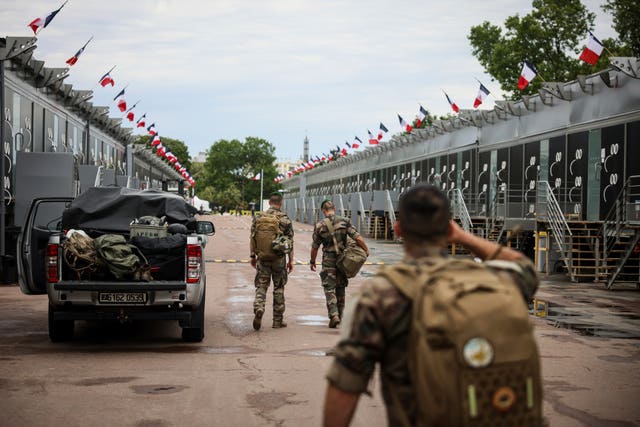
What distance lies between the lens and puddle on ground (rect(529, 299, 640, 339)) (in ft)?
44.0

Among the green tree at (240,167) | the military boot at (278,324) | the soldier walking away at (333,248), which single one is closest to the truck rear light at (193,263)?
the soldier walking away at (333,248)

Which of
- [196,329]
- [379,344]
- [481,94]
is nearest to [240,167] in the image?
[481,94]

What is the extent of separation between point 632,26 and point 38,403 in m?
48.4

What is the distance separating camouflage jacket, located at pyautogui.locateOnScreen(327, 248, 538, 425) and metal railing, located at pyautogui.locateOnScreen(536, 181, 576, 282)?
2146cm

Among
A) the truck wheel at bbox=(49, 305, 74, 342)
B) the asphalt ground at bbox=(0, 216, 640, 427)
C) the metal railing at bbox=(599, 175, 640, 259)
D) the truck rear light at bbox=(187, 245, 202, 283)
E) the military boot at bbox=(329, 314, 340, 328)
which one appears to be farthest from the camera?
the metal railing at bbox=(599, 175, 640, 259)

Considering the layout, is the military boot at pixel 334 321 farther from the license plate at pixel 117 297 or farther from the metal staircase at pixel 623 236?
the metal staircase at pixel 623 236

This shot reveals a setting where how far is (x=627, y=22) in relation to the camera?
50.4 m

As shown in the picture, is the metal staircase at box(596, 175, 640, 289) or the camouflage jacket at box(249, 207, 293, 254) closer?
the camouflage jacket at box(249, 207, 293, 254)

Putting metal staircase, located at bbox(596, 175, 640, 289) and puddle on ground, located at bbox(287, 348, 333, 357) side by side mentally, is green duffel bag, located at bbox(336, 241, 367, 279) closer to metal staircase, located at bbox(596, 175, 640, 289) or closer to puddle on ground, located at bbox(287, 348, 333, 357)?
puddle on ground, located at bbox(287, 348, 333, 357)

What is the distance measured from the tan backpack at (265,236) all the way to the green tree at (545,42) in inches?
1643

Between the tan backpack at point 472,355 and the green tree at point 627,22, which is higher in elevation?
the green tree at point 627,22

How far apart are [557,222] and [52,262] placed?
56.6 ft

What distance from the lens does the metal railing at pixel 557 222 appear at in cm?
2409

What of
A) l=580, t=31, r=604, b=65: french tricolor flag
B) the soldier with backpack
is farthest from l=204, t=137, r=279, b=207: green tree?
the soldier with backpack
